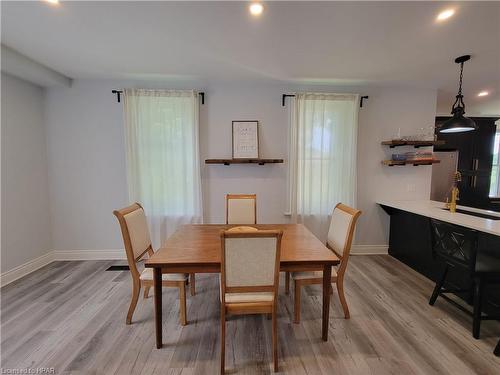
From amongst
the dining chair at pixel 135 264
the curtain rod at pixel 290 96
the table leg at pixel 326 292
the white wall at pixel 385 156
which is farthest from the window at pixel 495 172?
the dining chair at pixel 135 264

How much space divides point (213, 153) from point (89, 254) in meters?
2.34

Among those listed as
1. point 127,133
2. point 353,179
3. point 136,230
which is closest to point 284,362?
point 136,230

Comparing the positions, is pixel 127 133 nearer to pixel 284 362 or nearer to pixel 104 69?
pixel 104 69

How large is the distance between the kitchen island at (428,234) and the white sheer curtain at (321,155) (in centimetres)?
71

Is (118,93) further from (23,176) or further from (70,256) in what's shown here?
(70,256)

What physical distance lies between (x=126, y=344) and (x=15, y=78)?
3294mm

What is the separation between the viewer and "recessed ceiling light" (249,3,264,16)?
169 cm

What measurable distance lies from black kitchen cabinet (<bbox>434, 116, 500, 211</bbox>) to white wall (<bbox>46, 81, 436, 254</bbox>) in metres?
2.10

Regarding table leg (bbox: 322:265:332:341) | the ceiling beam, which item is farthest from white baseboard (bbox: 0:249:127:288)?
table leg (bbox: 322:265:332:341)

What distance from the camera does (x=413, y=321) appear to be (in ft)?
6.84

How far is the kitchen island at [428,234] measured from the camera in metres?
2.10

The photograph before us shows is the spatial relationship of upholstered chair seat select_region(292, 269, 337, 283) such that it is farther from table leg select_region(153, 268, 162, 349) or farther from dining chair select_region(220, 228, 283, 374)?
table leg select_region(153, 268, 162, 349)

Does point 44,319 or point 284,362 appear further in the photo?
point 44,319

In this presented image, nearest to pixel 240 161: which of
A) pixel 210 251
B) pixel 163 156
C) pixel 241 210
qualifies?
pixel 241 210
